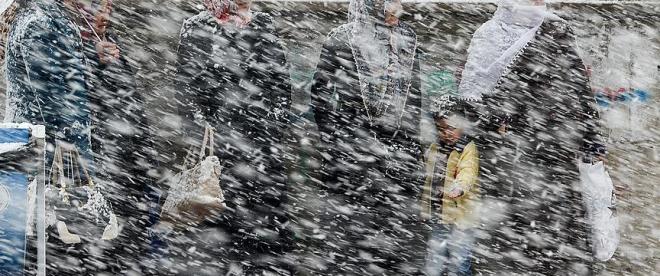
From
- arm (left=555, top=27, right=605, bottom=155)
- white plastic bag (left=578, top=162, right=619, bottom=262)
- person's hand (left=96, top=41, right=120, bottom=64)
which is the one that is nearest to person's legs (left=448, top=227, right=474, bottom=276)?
white plastic bag (left=578, top=162, right=619, bottom=262)

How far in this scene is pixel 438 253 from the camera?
4.61 m

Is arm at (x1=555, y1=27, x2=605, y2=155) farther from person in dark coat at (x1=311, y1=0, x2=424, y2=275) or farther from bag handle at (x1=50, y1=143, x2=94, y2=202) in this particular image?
bag handle at (x1=50, y1=143, x2=94, y2=202)

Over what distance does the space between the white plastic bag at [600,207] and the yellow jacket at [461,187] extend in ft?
1.82

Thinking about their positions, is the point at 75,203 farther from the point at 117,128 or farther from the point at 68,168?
the point at 117,128

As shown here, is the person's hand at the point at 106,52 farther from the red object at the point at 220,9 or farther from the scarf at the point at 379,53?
the scarf at the point at 379,53

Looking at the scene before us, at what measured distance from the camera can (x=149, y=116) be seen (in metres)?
4.69

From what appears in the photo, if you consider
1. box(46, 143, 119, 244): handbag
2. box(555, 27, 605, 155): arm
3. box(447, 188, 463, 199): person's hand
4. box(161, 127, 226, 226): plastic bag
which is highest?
box(555, 27, 605, 155): arm

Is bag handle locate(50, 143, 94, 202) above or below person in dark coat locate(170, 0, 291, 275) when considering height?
below

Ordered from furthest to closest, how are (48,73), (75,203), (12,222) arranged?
(48,73) < (75,203) < (12,222)

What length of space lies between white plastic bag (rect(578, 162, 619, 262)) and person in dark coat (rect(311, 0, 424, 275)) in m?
0.84

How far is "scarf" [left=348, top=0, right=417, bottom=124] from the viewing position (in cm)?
462

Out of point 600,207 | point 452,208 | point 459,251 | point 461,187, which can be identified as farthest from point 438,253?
point 600,207

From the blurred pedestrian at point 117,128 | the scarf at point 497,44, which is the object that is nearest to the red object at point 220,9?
the blurred pedestrian at point 117,128

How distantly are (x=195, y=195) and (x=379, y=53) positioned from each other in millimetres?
1162
